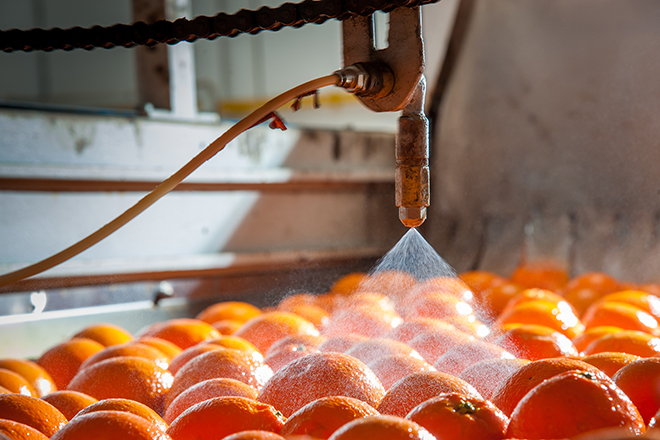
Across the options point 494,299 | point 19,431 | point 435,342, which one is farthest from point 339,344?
point 494,299

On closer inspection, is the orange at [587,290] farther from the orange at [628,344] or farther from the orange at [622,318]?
the orange at [628,344]

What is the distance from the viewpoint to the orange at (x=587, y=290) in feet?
→ 5.95

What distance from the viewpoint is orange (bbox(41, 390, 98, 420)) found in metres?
0.96

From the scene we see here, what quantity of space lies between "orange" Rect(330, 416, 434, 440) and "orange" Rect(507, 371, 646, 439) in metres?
0.13

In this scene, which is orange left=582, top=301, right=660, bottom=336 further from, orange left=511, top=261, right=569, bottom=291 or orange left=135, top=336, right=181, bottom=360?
orange left=135, top=336, right=181, bottom=360

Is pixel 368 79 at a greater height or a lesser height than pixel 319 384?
greater

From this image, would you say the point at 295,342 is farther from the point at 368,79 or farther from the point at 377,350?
the point at 368,79

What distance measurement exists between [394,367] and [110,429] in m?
0.48

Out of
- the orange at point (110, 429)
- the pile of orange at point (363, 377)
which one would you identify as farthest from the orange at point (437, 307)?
the orange at point (110, 429)

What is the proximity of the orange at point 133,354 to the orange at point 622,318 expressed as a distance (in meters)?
0.98

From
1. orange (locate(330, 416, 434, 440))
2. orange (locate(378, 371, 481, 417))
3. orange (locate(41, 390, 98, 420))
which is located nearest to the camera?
orange (locate(330, 416, 434, 440))

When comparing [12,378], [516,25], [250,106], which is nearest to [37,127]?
[12,378]

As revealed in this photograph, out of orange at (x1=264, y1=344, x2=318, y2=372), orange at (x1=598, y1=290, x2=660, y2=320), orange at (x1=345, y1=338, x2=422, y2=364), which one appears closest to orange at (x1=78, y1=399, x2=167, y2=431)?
orange at (x1=264, y1=344, x2=318, y2=372)

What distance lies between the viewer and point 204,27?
104 cm
